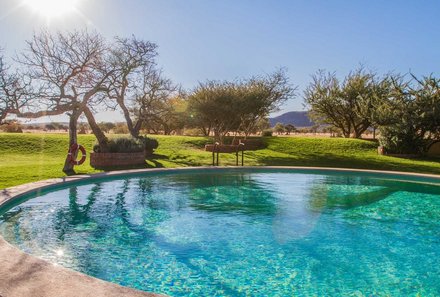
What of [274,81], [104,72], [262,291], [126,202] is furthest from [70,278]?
[274,81]

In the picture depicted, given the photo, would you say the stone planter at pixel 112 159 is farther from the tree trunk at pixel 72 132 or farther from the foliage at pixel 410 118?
the foliage at pixel 410 118

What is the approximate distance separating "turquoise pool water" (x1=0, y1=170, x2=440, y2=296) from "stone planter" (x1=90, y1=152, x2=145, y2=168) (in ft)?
15.4

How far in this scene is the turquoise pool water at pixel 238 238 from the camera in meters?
5.43

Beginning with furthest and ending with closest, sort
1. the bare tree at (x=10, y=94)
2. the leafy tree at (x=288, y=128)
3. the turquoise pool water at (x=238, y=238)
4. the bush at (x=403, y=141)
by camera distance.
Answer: the leafy tree at (x=288, y=128), the bush at (x=403, y=141), the bare tree at (x=10, y=94), the turquoise pool water at (x=238, y=238)

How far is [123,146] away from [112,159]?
3.75ft

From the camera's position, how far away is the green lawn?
19812mm

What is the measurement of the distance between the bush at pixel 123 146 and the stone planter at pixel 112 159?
0.39m

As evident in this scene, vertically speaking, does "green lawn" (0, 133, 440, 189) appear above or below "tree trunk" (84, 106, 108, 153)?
below

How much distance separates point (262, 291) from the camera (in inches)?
199

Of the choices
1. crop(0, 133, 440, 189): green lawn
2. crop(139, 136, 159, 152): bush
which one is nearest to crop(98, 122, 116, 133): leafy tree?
crop(0, 133, 440, 189): green lawn

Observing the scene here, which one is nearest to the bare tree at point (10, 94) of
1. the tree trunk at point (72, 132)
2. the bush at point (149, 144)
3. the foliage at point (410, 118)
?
the tree trunk at point (72, 132)

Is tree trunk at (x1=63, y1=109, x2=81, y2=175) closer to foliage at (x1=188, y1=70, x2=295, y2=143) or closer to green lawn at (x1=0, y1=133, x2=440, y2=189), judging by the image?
green lawn at (x1=0, y1=133, x2=440, y2=189)

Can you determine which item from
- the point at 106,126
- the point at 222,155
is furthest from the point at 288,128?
the point at 222,155

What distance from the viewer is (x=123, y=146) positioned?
19.4 metres
